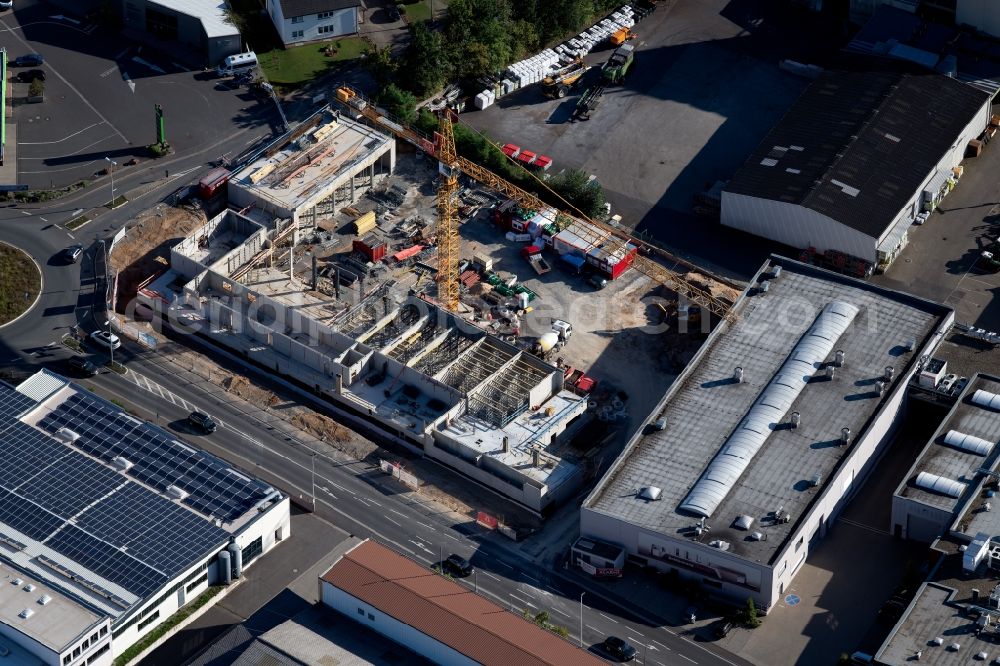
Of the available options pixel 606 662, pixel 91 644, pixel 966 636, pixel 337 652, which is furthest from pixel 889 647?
pixel 91 644

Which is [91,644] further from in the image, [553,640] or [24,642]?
[553,640]

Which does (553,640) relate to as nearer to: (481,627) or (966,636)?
(481,627)

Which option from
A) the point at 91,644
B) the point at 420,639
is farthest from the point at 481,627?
the point at 91,644

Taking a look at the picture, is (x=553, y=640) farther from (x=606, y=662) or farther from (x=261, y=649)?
(x=261, y=649)

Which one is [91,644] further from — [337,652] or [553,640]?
[553,640]

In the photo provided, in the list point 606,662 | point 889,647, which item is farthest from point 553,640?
point 889,647
